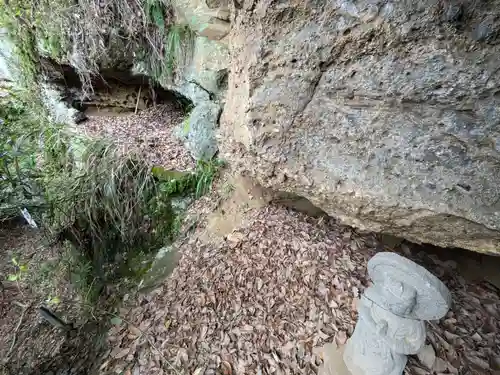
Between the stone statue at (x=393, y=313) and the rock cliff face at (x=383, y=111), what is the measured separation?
1.11 feet

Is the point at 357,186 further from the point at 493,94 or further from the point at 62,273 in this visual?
the point at 62,273

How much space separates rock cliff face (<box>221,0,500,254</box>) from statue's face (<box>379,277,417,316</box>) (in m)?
0.40

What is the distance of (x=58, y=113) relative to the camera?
4.15 meters

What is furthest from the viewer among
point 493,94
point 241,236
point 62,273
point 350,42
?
point 62,273

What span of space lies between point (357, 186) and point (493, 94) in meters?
0.74

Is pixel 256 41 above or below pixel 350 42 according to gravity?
below

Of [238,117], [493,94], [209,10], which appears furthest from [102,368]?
[209,10]

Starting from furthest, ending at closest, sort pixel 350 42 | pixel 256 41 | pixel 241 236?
pixel 241 236
pixel 256 41
pixel 350 42

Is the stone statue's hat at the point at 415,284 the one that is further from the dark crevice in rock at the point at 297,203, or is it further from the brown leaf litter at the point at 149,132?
the brown leaf litter at the point at 149,132

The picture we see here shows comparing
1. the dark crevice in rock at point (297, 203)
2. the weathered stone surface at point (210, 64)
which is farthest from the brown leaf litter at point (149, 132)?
the dark crevice in rock at point (297, 203)

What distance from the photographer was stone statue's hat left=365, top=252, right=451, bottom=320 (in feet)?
4.37

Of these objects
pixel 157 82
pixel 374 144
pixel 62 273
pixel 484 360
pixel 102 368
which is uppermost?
pixel 374 144

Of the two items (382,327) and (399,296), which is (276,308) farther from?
(399,296)

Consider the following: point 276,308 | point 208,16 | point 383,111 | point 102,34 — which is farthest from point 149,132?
point 383,111
